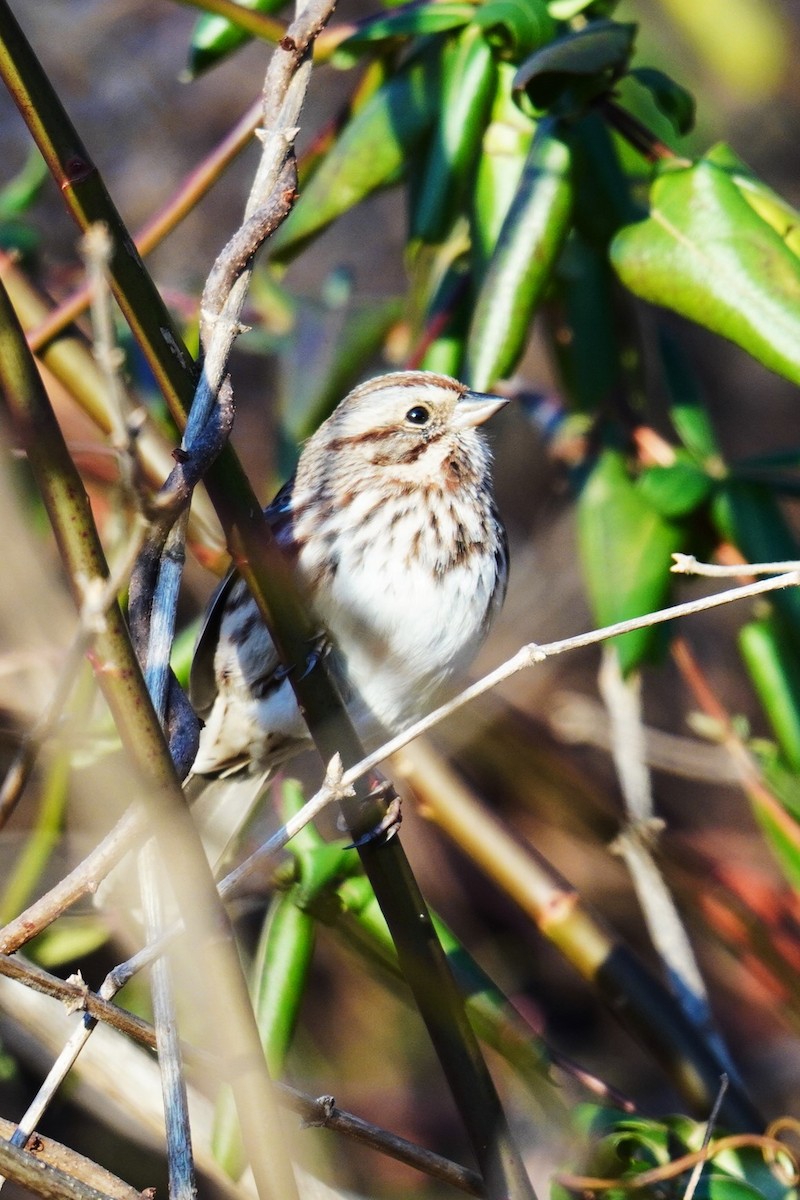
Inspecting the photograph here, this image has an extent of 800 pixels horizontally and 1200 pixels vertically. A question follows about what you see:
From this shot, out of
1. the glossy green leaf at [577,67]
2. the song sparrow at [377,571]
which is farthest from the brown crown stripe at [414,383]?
the glossy green leaf at [577,67]

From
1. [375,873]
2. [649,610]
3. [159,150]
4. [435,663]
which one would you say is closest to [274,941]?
[375,873]

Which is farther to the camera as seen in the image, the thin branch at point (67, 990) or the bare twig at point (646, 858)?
the bare twig at point (646, 858)

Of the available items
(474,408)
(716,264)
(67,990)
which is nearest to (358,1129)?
(67,990)

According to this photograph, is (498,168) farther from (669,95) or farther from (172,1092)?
(172,1092)

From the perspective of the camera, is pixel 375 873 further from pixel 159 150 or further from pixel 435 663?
pixel 159 150

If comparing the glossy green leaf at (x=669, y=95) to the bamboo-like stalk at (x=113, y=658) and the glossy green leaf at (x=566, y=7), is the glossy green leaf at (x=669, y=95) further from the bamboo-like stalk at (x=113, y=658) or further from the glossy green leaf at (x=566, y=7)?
the bamboo-like stalk at (x=113, y=658)

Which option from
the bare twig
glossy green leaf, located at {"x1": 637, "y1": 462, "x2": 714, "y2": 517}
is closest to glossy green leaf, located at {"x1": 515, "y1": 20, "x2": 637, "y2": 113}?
glossy green leaf, located at {"x1": 637, "y1": 462, "x2": 714, "y2": 517}
